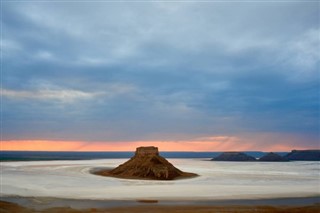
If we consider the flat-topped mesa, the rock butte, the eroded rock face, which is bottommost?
the eroded rock face

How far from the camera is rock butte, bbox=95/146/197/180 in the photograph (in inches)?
2368

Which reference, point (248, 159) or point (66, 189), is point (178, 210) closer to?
point (66, 189)

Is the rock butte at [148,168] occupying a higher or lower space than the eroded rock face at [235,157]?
higher

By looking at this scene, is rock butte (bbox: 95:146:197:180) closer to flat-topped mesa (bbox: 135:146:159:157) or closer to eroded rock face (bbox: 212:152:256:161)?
flat-topped mesa (bbox: 135:146:159:157)

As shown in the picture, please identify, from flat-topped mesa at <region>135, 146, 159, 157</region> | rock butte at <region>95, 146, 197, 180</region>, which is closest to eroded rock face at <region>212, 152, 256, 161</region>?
flat-topped mesa at <region>135, 146, 159, 157</region>

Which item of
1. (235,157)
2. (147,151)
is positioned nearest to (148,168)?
(147,151)

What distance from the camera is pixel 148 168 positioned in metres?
62.1

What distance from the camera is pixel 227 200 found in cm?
3503

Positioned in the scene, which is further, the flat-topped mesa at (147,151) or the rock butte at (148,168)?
the flat-topped mesa at (147,151)

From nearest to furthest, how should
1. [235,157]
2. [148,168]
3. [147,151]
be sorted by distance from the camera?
[148,168], [147,151], [235,157]

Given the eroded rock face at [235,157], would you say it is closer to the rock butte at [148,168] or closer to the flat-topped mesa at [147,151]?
the flat-topped mesa at [147,151]

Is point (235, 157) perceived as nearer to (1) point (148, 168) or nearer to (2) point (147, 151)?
(2) point (147, 151)

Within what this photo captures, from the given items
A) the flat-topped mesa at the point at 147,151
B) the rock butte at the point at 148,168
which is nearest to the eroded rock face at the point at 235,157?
the flat-topped mesa at the point at 147,151

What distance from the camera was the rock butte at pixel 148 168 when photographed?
60.2 m
